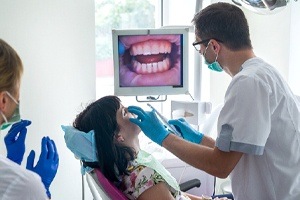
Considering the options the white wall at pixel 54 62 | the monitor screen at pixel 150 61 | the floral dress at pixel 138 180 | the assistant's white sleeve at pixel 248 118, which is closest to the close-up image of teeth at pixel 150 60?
the monitor screen at pixel 150 61

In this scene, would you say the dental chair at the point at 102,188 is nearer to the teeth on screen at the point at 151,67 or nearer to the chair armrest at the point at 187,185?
the chair armrest at the point at 187,185

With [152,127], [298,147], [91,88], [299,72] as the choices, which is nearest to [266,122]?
[298,147]

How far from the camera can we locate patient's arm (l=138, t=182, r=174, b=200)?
1506 mm

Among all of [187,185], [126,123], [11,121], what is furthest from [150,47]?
[11,121]

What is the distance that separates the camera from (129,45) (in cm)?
221

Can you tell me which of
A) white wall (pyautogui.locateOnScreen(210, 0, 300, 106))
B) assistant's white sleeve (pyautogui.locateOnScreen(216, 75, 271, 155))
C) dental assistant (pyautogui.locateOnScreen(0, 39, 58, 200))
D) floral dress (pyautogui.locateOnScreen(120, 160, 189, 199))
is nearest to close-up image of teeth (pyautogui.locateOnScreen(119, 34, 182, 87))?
white wall (pyautogui.locateOnScreen(210, 0, 300, 106))

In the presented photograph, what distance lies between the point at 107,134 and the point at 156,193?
1.01 ft

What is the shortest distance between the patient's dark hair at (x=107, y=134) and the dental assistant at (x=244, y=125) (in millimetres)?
97

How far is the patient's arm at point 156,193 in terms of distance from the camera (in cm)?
151

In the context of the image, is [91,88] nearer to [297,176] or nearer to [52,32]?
[52,32]

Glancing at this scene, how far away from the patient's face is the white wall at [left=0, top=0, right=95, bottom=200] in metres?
0.73

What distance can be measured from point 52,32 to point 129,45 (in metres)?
0.45

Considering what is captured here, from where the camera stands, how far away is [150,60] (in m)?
2.26

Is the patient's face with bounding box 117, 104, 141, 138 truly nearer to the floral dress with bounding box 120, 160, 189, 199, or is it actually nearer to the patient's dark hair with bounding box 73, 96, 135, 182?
the patient's dark hair with bounding box 73, 96, 135, 182
